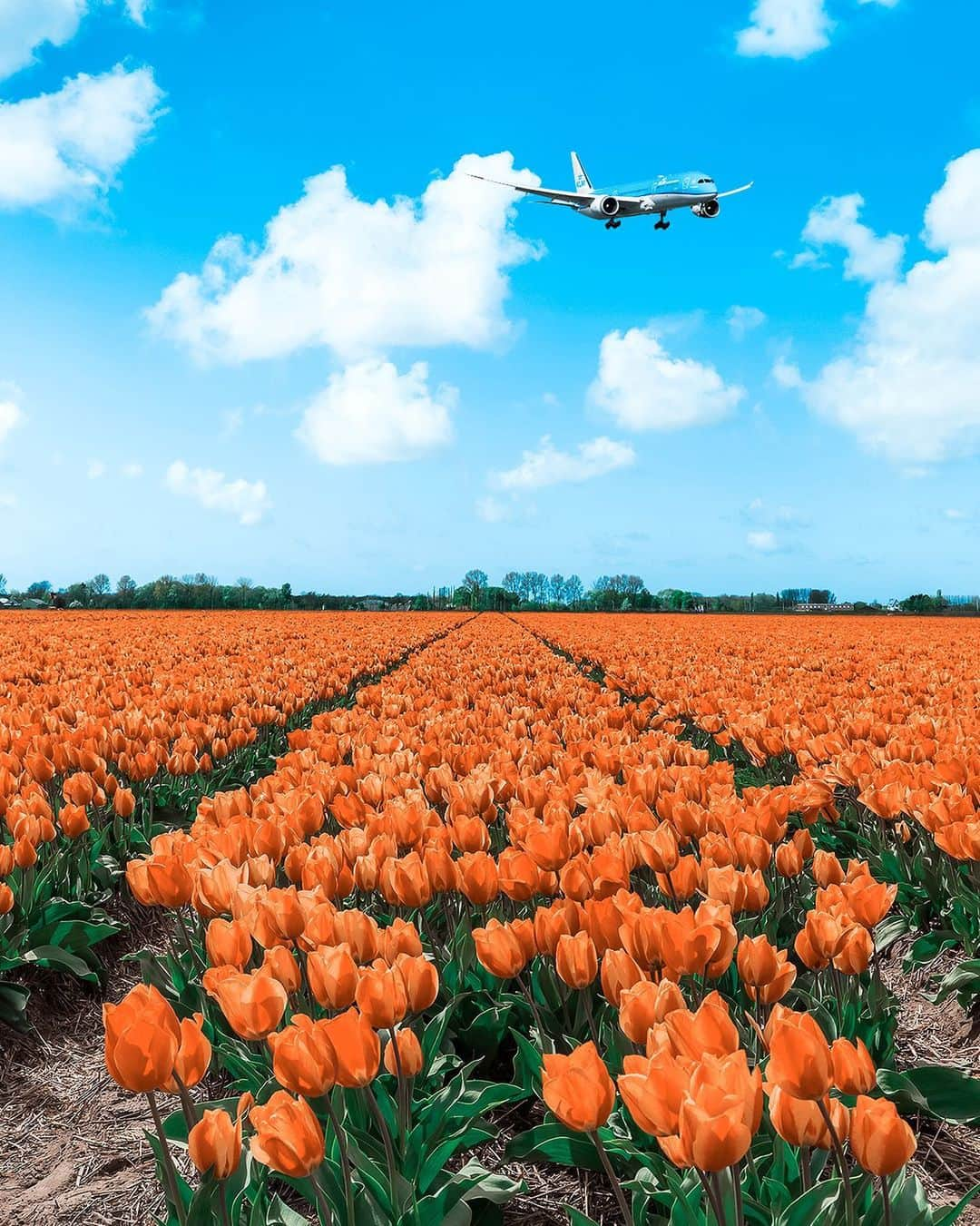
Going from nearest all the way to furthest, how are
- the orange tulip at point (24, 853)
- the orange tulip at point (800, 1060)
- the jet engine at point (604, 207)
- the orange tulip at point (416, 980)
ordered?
the orange tulip at point (800, 1060) → the orange tulip at point (416, 980) → the orange tulip at point (24, 853) → the jet engine at point (604, 207)

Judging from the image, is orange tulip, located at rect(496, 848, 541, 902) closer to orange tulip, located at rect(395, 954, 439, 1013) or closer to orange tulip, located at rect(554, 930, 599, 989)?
orange tulip, located at rect(554, 930, 599, 989)

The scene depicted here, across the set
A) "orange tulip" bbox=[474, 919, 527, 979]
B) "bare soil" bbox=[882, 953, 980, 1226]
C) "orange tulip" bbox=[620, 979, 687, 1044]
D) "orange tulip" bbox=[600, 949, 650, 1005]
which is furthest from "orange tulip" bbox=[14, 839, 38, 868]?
"bare soil" bbox=[882, 953, 980, 1226]

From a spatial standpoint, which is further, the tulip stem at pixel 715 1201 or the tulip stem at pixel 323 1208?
the tulip stem at pixel 323 1208

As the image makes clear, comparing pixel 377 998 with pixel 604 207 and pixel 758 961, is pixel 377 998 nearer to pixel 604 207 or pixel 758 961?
pixel 758 961

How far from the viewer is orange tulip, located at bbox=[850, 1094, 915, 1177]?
4.47 feet

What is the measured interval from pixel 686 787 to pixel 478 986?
4.63ft

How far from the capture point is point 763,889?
260cm

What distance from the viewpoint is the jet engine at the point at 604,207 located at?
38.9 meters

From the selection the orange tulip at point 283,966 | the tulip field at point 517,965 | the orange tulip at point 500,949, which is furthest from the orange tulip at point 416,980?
the orange tulip at point 283,966

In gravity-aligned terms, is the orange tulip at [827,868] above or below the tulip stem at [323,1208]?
above

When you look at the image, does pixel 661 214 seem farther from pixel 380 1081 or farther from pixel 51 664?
pixel 380 1081

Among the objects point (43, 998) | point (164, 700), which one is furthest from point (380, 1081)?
point (164, 700)

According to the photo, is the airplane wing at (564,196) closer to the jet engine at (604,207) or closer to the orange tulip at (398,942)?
the jet engine at (604,207)

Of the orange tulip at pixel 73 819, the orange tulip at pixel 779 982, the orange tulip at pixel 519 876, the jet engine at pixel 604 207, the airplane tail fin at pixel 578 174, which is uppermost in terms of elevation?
the airplane tail fin at pixel 578 174
